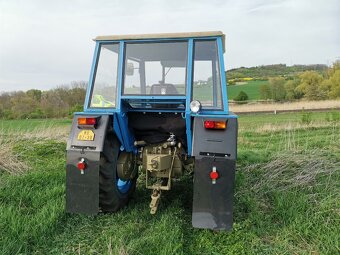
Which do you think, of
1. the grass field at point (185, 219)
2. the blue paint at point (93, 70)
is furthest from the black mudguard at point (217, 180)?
the blue paint at point (93, 70)

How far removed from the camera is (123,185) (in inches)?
165

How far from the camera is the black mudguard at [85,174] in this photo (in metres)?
3.38

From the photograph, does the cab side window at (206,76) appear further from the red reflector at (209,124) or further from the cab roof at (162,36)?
the red reflector at (209,124)

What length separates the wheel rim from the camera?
13.4 ft

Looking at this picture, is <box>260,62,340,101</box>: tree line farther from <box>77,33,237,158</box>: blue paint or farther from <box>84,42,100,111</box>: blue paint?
<box>84,42,100,111</box>: blue paint

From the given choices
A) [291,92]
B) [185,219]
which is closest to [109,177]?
[185,219]

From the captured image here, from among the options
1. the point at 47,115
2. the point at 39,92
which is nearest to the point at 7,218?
the point at 47,115

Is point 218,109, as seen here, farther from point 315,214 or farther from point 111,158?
point 315,214

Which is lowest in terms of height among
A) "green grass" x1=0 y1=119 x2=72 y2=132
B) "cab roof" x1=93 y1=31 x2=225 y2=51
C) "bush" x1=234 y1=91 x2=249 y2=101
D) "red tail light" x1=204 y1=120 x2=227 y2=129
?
"green grass" x1=0 y1=119 x2=72 y2=132

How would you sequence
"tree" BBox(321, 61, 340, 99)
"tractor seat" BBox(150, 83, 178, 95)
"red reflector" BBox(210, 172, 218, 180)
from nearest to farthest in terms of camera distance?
"red reflector" BBox(210, 172, 218, 180)
"tractor seat" BBox(150, 83, 178, 95)
"tree" BBox(321, 61, 340, 99)

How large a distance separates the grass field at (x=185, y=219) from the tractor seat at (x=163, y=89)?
1.36m

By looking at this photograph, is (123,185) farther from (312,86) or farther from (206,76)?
(312,86)

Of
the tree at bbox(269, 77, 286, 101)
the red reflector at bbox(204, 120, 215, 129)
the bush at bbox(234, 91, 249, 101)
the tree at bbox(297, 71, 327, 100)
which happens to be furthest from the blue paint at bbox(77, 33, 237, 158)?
the tree at bbox(269, 77, 286, 101)

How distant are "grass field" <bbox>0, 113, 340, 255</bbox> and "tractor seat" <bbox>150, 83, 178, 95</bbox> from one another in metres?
1.36
